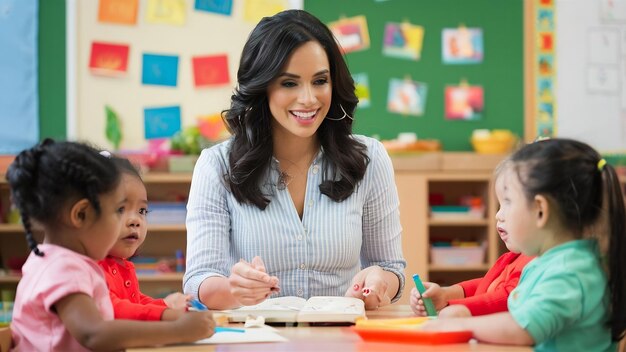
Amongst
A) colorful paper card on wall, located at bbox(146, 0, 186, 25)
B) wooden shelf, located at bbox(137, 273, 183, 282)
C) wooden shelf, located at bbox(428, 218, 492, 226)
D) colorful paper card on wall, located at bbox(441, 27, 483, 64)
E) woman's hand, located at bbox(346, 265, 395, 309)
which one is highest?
colorful paper card on wall, located at bbox(146, 0, 186, 25)

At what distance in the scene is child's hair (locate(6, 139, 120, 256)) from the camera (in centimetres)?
143

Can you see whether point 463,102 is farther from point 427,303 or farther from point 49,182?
point 49,182

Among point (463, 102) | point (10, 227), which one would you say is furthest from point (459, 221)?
point (10, 227)

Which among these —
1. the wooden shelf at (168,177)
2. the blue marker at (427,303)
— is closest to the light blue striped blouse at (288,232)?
the blue marker at (427,303)

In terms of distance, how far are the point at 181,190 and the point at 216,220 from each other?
116 inches

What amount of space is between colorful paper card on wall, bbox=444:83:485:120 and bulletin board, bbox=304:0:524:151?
3 centimetres

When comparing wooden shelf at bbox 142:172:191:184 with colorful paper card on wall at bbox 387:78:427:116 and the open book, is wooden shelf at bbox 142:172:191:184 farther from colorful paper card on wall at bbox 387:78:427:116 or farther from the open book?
the open book

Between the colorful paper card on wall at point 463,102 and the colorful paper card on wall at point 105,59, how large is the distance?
192 cm

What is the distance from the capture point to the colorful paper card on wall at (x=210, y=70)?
5.22 m

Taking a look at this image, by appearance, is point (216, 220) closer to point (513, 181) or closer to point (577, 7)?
point (513, 181)

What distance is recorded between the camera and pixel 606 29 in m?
5.21

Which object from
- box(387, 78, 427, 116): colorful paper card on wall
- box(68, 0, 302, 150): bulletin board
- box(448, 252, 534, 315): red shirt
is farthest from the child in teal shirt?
box(68, 0, 302, 150): bulletin board

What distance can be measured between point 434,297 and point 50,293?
0.77 metres

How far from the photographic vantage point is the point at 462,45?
17.1ft
